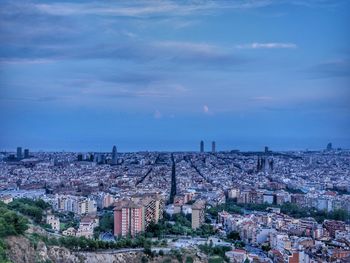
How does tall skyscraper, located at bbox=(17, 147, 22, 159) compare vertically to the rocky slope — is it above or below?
above

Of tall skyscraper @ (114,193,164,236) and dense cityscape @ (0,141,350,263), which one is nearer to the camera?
dense cityscape @ (0,141,350,263)

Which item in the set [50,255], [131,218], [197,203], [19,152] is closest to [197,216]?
[197,203]

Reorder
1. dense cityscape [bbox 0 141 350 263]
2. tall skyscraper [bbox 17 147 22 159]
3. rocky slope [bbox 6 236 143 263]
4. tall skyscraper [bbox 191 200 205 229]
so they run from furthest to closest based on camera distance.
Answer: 1. tall skyscraper [bbox 17 147 22 159]
2. tall skyscraper [bbox 191 200 205 229]
3. dense cityscape [bbox 0 141 350 263]
4. rocky slope [bbox 6 236 143 263]

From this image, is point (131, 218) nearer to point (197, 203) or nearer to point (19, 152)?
point (197, 203)

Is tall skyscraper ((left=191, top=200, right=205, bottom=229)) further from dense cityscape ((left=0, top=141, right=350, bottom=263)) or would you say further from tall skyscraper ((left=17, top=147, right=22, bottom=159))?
tall skyscraper ((left=17, top=147, right=22, bottom=159))

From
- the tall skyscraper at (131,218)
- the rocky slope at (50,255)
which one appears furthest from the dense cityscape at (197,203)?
the rocky slope at (50,255)

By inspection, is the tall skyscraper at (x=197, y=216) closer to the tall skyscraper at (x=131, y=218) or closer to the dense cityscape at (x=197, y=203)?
the dense cityscape at (x=197, y=203)

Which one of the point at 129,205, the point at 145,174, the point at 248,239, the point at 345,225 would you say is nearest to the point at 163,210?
the point at 129,205

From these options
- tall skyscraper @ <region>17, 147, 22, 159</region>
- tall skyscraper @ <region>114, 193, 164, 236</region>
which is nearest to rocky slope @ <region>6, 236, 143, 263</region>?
tall skyscraper @ <region>114, 193, 164, 236</region>
